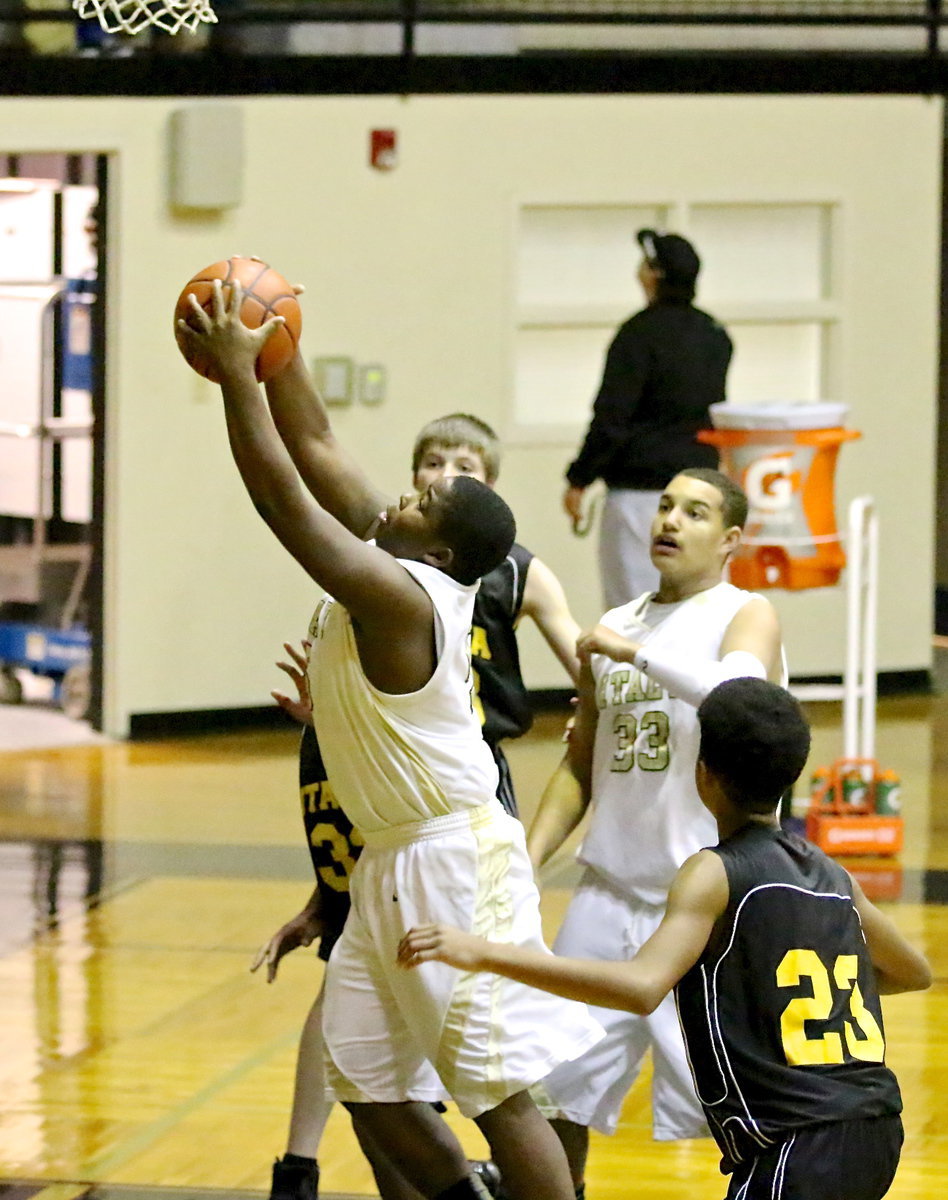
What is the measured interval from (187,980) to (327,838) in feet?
7.07

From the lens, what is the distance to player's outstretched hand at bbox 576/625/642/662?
3992 mm

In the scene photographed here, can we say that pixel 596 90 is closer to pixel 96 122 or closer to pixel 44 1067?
pixel 96 122

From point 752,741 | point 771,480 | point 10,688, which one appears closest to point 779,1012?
point 752,741

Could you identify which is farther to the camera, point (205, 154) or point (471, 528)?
point (205, 154)

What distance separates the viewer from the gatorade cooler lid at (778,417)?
7.35 meters

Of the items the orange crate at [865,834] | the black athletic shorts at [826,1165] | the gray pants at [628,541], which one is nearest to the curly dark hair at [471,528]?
the black athletic shorts at [826,1165]

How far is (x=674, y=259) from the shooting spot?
8234 mm

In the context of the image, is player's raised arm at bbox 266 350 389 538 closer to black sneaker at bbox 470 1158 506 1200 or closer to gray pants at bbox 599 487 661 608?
black sneaker at bbox 470 1158 506 1200

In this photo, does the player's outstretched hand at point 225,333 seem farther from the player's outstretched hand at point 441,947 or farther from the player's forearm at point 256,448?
the player's outstretched hand at point 441,947

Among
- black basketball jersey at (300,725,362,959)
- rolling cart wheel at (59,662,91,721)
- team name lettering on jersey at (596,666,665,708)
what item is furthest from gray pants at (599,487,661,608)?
black basketball jersey at (300,725,362,959)

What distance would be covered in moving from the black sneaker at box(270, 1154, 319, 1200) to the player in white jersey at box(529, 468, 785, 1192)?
0.54 meters

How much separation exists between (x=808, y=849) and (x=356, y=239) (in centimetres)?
720

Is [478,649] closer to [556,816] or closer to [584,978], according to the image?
[556,816]

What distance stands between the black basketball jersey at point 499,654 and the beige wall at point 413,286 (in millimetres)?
5315
